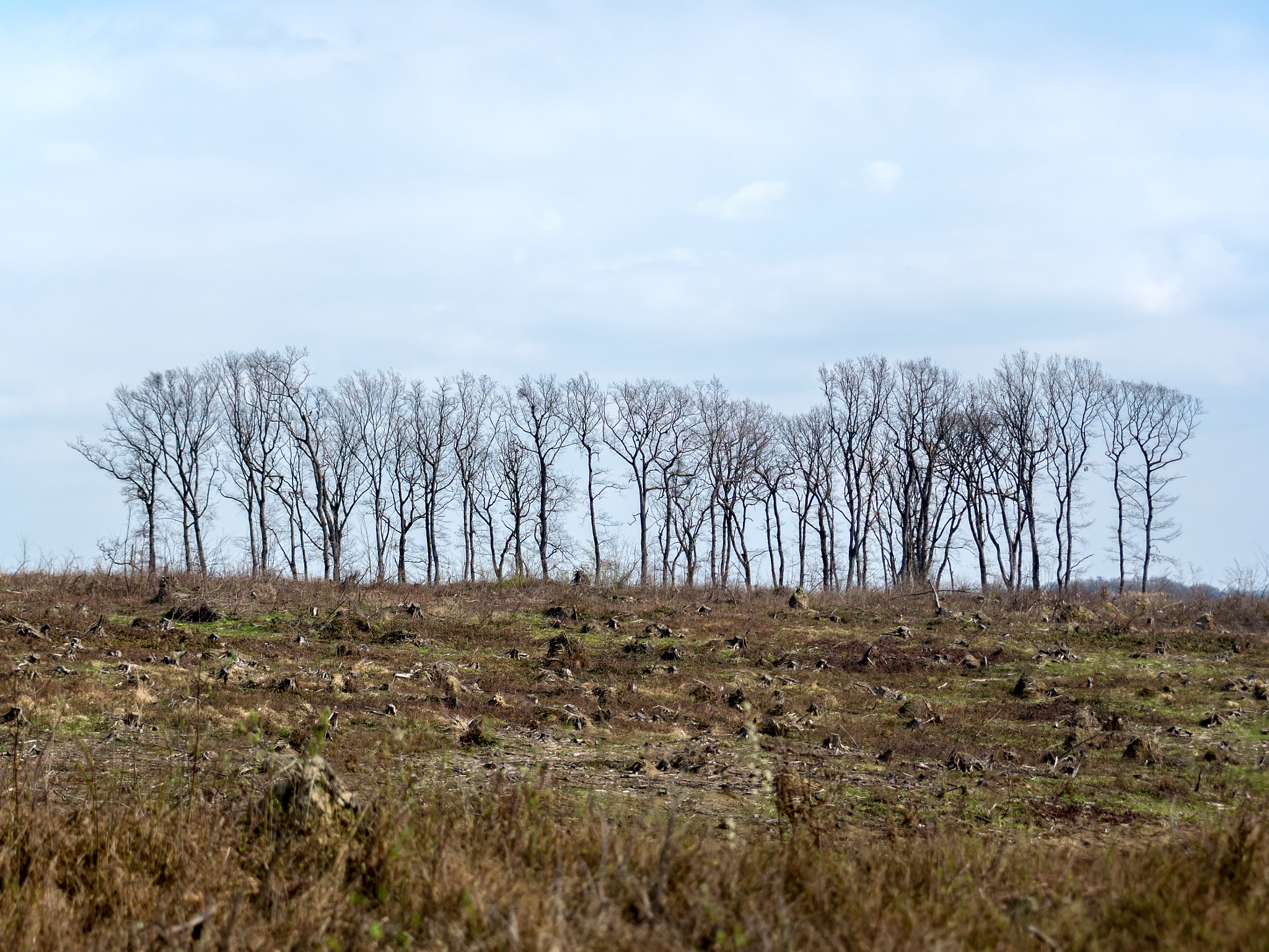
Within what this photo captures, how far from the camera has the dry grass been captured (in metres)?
3.68

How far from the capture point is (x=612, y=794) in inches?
267

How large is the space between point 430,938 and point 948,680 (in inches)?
491

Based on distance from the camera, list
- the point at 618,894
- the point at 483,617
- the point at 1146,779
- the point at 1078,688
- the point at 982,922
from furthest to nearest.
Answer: the point at 483,617 < the point at 1078,688 < the point at 1146,779 < the point at 618,894 < the point at 982,922

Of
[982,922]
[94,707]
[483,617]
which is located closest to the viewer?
[982,922]

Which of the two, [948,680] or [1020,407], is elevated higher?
[1020,407]

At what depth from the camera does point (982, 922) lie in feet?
11.7

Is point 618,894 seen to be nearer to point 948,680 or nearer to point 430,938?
point 430,938

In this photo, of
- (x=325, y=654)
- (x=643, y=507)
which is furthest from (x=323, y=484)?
(x=325, y=654)

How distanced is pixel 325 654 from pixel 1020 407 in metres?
43.1

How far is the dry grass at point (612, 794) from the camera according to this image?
3.68 metres

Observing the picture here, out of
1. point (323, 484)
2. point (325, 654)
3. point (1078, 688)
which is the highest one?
point (323, 484)

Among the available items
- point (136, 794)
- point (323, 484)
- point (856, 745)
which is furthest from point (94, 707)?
point (323, 484)

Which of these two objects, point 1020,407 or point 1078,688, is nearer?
point 1078,688

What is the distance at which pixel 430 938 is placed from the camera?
356cm
